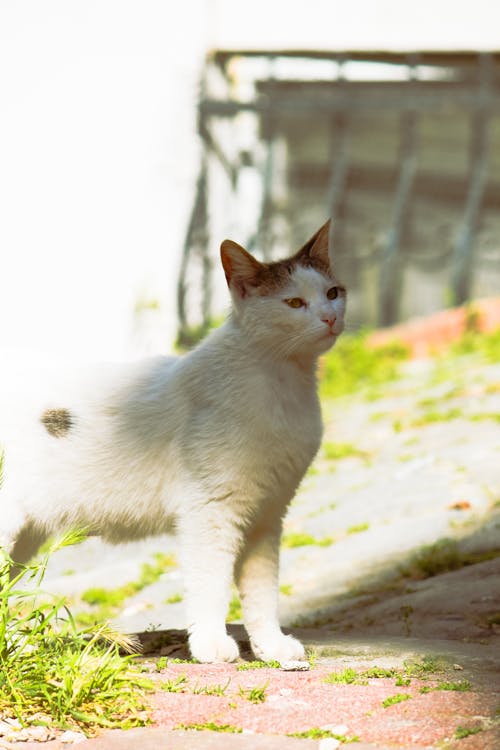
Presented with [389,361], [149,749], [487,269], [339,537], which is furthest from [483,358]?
[149,749]

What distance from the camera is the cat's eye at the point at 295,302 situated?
3.74 m

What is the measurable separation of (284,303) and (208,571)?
1079 millimetres

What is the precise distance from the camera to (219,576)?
3.68m

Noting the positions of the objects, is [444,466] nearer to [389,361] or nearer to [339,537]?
[339,537]

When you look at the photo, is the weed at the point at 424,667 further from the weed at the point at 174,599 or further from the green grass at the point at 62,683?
the weed at the point at 174,599

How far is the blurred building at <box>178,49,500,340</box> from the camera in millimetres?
13445

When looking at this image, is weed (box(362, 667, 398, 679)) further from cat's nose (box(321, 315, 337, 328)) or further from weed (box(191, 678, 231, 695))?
cat's nose (box(321, 315, 337, 328))

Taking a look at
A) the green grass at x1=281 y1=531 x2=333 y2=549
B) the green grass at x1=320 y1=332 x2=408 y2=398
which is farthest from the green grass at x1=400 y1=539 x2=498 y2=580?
the green grass at x1=320 y1=332 x2=408 y2=398

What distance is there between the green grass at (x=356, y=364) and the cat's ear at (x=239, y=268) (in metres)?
7.22

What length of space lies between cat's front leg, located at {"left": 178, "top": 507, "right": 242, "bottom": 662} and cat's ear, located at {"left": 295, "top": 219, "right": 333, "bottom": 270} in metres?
1.10

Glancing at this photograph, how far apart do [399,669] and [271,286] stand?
59.5 inches

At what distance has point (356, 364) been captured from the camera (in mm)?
11523

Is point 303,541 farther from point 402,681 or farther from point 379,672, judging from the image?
point 402,681

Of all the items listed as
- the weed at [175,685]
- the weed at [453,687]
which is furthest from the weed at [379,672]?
the weed at [175,685]
